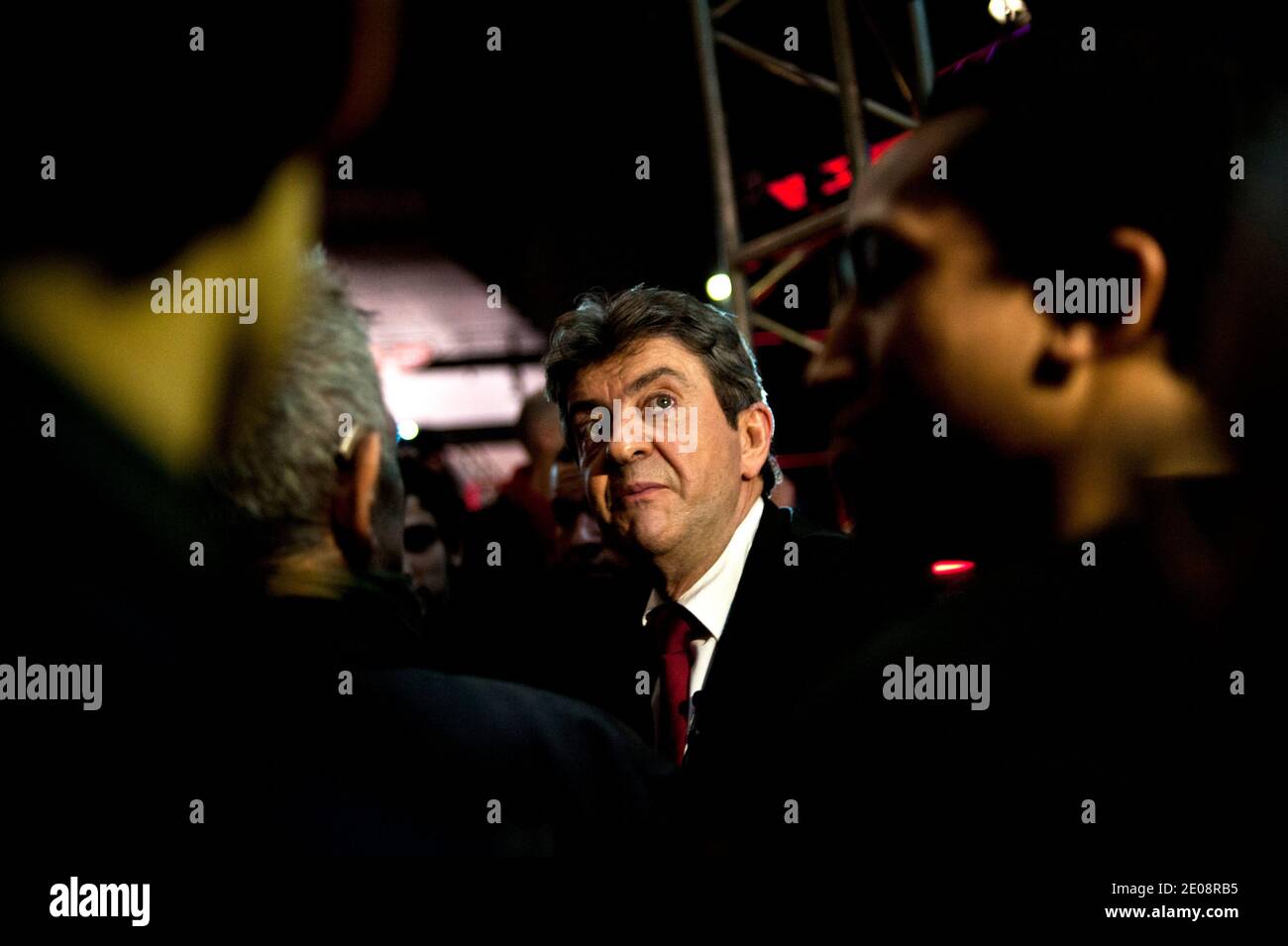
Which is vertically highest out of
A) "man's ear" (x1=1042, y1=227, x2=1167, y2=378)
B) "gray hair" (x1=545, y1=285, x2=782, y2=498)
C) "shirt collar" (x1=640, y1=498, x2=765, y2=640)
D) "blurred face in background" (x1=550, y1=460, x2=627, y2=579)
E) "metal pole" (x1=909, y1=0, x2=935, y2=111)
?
"metal pole" (x1=909, y1=0, x2=935, y2=111)

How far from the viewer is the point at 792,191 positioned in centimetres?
668

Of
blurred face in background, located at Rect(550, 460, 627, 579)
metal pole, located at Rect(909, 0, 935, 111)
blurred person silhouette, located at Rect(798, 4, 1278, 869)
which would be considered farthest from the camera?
metal pole, located at Rect(909, 0, 935, 111)

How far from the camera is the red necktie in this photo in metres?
1.95

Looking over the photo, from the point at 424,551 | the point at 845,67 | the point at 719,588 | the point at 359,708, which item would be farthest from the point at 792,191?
the point at 359,708

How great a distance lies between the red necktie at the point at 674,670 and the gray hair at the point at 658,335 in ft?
1.51

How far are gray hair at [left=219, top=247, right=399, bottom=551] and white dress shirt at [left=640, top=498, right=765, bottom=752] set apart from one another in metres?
0.91

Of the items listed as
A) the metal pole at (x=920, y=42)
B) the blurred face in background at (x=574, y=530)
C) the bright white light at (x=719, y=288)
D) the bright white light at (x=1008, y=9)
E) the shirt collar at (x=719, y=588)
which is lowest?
the shirt collar at (x=719, y=588)

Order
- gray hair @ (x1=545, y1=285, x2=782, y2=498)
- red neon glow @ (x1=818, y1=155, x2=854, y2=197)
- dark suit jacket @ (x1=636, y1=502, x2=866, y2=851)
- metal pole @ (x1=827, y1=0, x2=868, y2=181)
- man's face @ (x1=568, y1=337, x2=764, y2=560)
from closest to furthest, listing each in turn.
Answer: dark suit jacket @ (x1=636, y1=502, x2=866, y2=851)
man's face @ (x1=568, y1=337, x2=764, y2=560)
gray hair @ (x1=545, y1=285, x2=782, y2=498)
metal pole @ (x1=827, y1=0, x2=868, y2=181)
red neon glow @ (x1=818, y1=155, x2=854, y2=197)

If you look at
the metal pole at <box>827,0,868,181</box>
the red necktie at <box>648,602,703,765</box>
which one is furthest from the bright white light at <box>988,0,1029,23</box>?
the red necktie at <box>648,602,703,765</box>

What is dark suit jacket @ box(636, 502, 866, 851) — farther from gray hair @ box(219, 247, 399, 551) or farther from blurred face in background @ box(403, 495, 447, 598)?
blurred face in background @ box(403, 495, 447, 598)

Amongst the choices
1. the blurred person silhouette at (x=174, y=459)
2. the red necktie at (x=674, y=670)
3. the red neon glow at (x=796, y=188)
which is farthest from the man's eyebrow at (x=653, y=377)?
the red neon glow at (x=796, y=188)

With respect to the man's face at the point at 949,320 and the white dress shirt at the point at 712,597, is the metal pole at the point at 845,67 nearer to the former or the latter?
the white dress shirt at the point at 712,597

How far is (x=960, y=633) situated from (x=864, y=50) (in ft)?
18.7

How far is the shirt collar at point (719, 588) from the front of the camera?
210 cm
